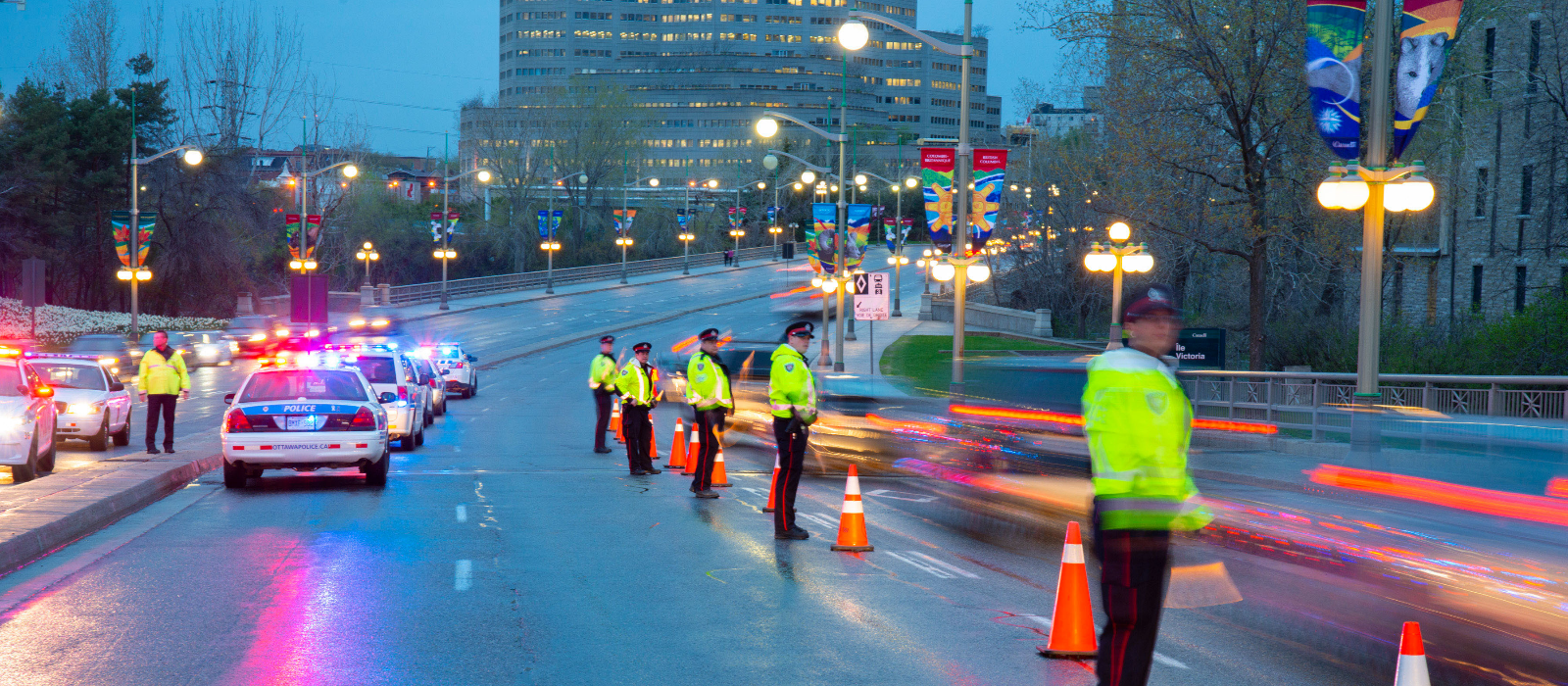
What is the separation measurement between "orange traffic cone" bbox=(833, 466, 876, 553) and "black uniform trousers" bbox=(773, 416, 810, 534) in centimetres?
51

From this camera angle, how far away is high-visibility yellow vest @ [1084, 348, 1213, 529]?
17.6ft

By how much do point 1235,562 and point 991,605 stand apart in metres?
3.02

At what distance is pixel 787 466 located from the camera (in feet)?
37.5

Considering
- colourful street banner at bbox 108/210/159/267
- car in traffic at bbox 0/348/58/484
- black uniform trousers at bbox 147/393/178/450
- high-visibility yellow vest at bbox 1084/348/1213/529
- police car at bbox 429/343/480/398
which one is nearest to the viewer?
high-visibility yellow vest at bbox 1084/348/1213/529

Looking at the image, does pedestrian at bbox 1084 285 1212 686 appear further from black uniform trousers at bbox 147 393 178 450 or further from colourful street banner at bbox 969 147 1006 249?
colourful street banner at bbox 969 147 1006 249

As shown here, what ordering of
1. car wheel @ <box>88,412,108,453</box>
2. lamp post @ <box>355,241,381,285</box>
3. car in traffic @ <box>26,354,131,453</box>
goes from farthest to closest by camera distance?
lamp post @ <box>355,241,381,285</box> < car wheel @ <box>88,412,108,453</box> < car in traffic @ <box>26,354,131,453</box>

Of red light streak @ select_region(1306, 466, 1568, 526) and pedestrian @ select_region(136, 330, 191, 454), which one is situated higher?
pedestrian @ select_region(136, 330, 191, 454)

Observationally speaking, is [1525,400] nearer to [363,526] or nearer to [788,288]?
[363,526]

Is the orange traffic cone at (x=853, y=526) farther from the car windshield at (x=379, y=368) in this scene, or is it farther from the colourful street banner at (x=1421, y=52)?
the car windshield at (x=379, y=368)

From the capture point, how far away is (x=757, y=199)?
140375 millimetres

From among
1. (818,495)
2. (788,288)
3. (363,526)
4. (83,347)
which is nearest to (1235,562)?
(818,495)

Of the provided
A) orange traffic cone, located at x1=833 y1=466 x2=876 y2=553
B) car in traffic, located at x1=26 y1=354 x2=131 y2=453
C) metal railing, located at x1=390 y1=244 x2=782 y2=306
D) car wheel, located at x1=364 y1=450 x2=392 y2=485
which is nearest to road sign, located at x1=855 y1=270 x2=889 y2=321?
car in traffic, located at x1=26 y1=354 x2=131 y2=453

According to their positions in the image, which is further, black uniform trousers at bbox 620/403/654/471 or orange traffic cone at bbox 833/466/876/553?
black uniform trousers at bbox 620/403/654/471

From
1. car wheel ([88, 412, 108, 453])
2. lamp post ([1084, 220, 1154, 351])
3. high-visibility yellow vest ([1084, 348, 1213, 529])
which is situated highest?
lamp post ([1084, 220, 1154, 351])
